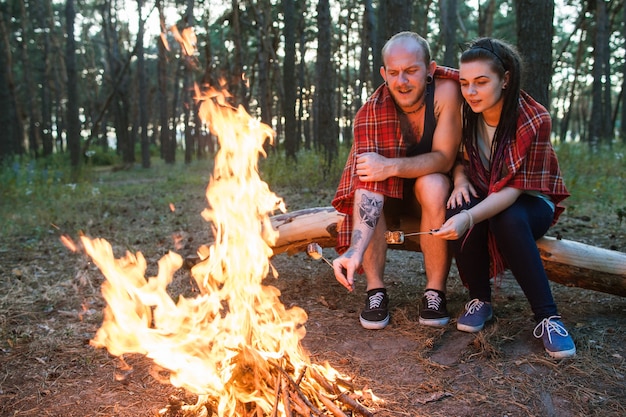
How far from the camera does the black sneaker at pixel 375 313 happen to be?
3.17m

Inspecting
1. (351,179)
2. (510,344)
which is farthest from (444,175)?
(510,344)

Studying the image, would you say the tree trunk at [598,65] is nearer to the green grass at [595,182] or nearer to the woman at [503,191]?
the green grass at [595,182]

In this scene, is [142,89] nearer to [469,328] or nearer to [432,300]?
[432,300]

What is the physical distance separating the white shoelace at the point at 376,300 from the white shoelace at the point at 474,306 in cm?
52

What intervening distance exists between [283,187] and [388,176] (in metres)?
6.34

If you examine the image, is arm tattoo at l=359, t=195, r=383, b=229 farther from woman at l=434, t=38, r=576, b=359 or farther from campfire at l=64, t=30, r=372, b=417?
campfire at l=64, t=30, r=372, b=417

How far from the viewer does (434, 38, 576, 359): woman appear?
278cm

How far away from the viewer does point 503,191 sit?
2.85 metres

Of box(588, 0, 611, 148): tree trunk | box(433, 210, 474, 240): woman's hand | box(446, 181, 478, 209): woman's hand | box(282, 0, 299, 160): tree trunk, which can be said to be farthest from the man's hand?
box(588, 0, 611, 148): tree trunk

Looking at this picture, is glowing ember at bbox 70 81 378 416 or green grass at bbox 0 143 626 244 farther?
green grass at bbox 0 143 626 244

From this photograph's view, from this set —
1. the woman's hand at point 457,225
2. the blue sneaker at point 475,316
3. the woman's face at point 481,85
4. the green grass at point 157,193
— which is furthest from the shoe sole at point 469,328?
the green grass at point 157,193

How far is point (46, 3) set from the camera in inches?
833

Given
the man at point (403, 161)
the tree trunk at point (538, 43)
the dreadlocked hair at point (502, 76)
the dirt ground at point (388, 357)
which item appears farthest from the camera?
the tree trunk at point (538, 43)

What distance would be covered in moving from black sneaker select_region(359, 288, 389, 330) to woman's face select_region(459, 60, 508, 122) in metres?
1.28
